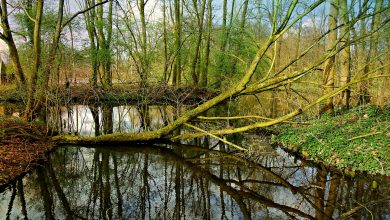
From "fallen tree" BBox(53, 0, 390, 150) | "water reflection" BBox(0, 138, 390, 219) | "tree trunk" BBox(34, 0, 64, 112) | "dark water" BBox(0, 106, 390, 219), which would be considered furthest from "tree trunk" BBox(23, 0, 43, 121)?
"water reflection" BBox(0, 138, 390, 219)

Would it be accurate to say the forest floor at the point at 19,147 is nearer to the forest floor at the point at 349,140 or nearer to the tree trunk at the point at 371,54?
the forest floor at the point at 349,140

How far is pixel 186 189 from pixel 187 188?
0.06 m

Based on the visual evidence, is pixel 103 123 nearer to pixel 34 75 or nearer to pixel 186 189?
pixel 34 75

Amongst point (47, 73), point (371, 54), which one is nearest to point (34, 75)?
point (47, 73)

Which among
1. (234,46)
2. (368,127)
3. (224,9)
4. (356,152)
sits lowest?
(356,152)

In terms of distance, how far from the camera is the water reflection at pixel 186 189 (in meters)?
5.90

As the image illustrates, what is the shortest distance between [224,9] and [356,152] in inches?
799

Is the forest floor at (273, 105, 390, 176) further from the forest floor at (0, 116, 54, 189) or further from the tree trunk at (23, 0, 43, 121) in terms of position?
the tree trunk at (23, 0, 43, 121)

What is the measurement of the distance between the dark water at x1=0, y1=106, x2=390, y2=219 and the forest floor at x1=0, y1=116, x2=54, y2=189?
0.29 m

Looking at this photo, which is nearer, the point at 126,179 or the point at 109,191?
the point at 109,191

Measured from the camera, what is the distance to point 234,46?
24547 millimetres

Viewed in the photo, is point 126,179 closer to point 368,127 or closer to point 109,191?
point 109,191

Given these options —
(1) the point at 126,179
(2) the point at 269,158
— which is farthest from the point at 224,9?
(1) the point at 126,179

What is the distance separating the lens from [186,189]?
7062 mm
